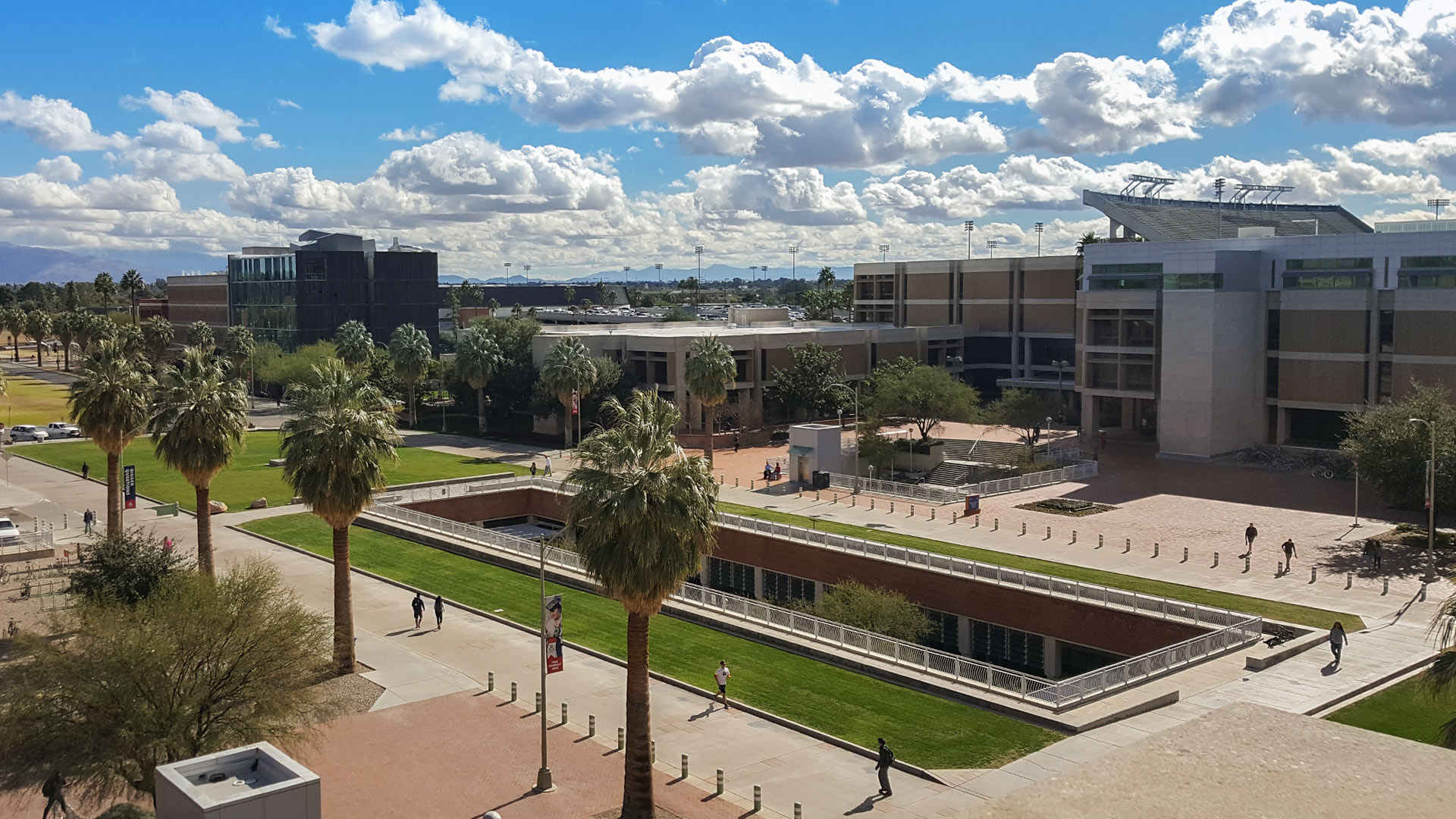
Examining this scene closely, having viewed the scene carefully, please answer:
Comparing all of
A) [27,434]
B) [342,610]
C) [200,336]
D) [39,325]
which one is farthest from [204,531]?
[39,325]

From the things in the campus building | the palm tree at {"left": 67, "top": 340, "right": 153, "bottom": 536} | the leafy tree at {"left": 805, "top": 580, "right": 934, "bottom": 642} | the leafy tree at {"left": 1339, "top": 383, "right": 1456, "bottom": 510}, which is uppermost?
the campus building

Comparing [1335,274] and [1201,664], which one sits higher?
[1335,274]

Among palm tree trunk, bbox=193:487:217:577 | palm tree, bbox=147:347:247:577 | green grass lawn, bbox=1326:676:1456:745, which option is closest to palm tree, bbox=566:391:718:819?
green grass lawn, bbox=1326:676:1456:745

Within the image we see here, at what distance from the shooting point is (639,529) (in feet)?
77.3

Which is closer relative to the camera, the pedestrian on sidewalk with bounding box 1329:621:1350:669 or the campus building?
the pedestrian on sidewalk with bounding box 1329:621:1350:669

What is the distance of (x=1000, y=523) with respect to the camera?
5297 centimetres

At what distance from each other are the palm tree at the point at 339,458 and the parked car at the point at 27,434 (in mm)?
71650

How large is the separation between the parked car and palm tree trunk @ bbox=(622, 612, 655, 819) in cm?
8645

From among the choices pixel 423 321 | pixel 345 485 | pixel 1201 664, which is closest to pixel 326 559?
pixel 345 485

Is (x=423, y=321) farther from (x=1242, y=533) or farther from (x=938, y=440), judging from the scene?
(x=1242, y=533)

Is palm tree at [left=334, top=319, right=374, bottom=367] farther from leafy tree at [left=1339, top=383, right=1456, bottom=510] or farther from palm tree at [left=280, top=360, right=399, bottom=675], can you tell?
leafy tree at [left=1339, top=383, right=1456, bottom=510]

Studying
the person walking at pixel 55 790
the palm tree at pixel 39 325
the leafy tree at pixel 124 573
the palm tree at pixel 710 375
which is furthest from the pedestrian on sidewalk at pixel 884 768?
the palm tree at pixel 39 325

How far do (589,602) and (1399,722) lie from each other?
82.9 ft

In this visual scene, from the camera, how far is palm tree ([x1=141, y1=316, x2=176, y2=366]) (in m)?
125
